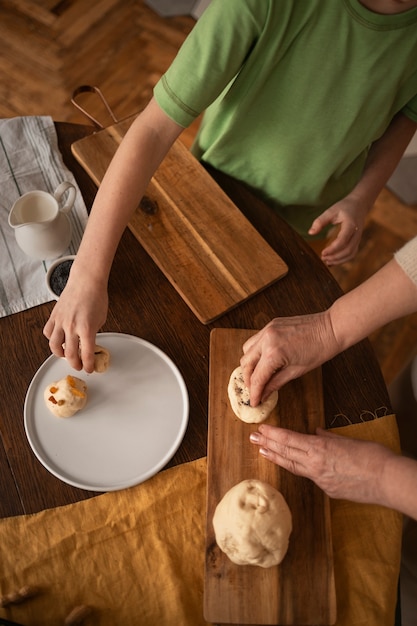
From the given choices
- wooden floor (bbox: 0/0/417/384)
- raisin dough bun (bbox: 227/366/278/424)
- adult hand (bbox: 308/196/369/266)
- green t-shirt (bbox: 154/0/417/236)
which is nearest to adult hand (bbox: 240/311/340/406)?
raisin dough bun (bbox: 227/366/278/424)

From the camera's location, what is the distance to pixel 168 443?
81cm

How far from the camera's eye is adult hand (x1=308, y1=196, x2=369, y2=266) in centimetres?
99

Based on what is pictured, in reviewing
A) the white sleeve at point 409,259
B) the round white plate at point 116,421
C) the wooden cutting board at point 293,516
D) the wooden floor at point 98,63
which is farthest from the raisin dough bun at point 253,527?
the wooden floor at point 98,63

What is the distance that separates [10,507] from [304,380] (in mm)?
491

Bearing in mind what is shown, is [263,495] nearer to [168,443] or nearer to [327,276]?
[168,443]

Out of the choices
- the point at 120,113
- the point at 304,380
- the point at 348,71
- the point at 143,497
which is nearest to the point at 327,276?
the point at 304,380

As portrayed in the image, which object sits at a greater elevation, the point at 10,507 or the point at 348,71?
the point at 348,71

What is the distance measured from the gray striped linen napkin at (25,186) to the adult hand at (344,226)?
1.52 ft

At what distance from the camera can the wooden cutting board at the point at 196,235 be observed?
890 millimetres

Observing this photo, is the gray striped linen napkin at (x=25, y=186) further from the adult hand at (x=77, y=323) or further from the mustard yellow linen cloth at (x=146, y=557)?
the mustard yellow linen cloth at (x=146, y=557)

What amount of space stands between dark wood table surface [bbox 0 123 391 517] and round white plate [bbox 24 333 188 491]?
0.05ft

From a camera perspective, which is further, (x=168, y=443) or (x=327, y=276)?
(x=327, y=276)

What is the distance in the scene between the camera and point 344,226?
0.99 meters

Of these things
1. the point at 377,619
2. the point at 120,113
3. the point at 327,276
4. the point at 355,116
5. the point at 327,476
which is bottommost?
the point at 120,113
